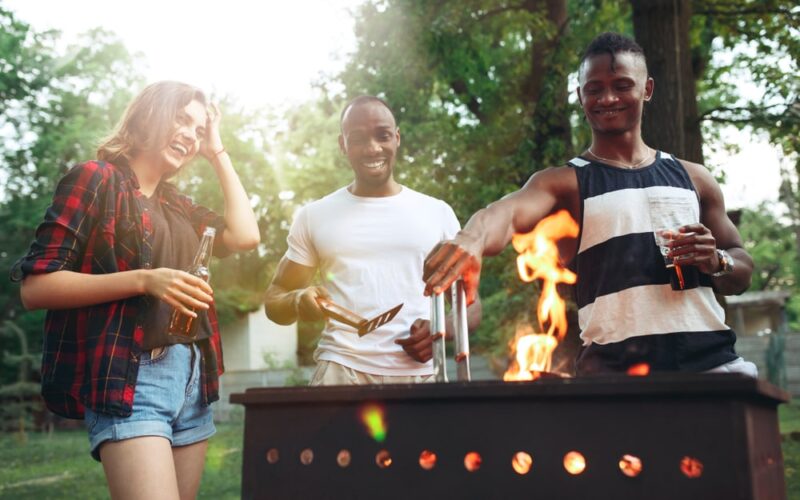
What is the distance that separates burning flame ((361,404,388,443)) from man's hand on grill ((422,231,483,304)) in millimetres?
393

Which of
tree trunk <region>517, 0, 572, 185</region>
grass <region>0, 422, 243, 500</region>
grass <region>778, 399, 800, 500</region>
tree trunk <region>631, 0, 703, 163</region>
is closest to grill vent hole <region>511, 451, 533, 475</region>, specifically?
grass <region>778, 399, 800, 500</region>

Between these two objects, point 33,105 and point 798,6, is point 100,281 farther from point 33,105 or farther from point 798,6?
point 33,105

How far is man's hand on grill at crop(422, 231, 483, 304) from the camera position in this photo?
206cm

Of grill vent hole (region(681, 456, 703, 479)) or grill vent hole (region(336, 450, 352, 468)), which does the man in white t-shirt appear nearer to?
grill vent hole (region(336, 450, 352, 468))

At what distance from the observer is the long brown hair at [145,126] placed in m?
2.59

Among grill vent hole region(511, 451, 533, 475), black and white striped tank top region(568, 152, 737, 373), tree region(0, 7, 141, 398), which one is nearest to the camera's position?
grill vent hole region(511, 451, 533, 475)

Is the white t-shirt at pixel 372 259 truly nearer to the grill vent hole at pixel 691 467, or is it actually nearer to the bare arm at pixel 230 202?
the bare arm at pixel 230 202

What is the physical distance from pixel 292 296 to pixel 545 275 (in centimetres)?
102

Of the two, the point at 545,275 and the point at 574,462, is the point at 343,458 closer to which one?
the point at 574,462

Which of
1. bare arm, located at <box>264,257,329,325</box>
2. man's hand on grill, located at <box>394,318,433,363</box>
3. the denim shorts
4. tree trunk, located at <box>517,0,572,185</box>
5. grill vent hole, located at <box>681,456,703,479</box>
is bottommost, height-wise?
grill vent hole, located at <box>681,456,703,479</box>

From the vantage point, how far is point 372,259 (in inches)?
128

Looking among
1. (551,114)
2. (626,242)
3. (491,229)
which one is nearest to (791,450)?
(551,114)

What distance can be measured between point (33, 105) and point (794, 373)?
2124 cm

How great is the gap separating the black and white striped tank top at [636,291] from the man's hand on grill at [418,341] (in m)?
0.71
